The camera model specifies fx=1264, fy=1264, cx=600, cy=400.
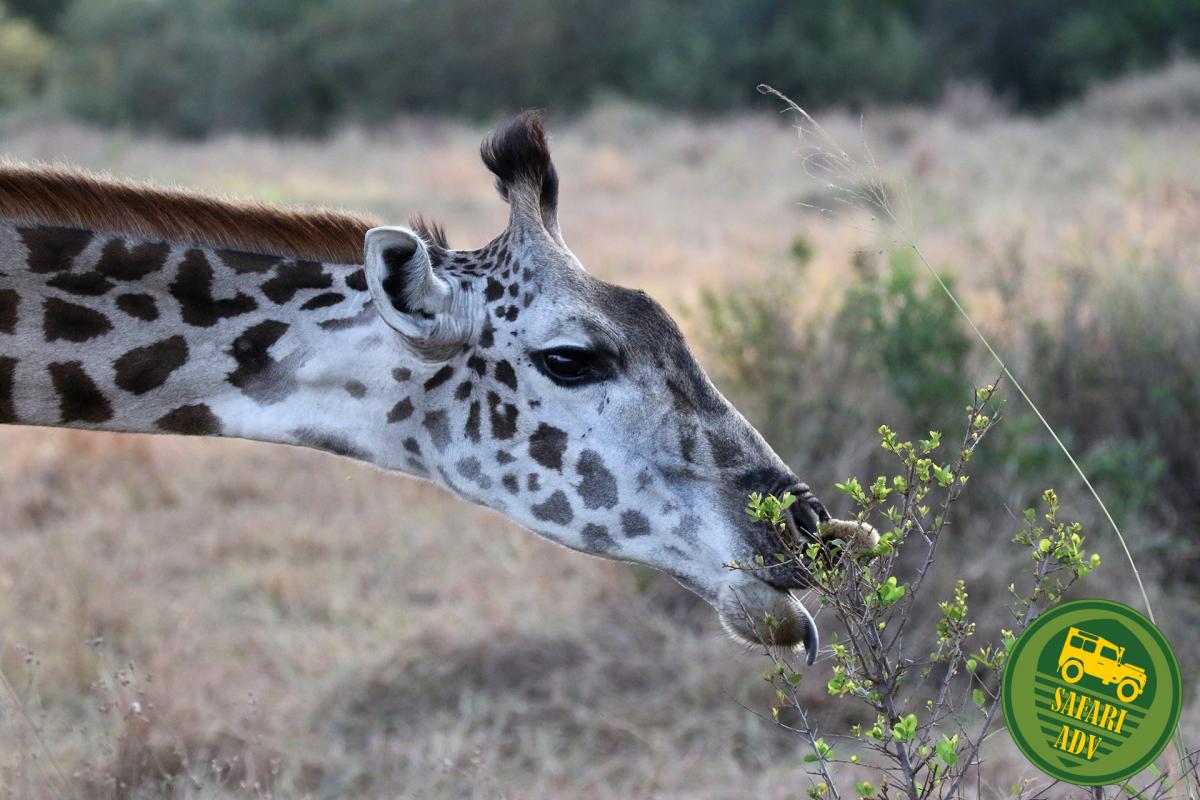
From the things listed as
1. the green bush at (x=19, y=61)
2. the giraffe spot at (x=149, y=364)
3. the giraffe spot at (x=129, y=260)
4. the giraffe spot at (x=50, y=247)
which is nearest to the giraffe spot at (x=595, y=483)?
the giraffe spot at (x=149, y=364)

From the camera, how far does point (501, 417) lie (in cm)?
307

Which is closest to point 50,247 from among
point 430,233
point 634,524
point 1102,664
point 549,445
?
point 430,233

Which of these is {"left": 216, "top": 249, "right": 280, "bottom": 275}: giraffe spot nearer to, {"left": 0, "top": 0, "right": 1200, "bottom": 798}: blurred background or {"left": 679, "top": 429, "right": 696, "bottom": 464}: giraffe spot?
{"left": 0, "top": 0, "right": 1200, "bottom": 798}: blurred background

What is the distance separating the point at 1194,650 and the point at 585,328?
10.8 feet

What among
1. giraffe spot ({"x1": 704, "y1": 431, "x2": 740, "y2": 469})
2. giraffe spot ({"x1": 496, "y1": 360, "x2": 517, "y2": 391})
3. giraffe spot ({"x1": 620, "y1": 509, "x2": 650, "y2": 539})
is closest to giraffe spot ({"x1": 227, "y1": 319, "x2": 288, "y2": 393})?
giraffe spot ({"x1": 496, "y1": 360, "x2": 517, "y2": 391})

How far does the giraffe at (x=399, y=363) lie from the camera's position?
2.98m

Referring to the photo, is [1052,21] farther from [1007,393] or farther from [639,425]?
[639,425]

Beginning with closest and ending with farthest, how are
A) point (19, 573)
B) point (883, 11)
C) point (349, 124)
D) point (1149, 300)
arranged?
point (19, 573)
point (1149, 300)
point (349, 124)
point (883, 11)

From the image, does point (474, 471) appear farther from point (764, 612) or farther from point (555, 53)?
point (555, 53)

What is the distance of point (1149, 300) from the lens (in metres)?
6.39

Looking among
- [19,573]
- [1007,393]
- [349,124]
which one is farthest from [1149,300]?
[349,124]

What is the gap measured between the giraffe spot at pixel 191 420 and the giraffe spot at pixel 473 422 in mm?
628

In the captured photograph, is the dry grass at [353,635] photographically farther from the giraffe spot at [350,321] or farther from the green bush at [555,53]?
the green bush at [555,53]

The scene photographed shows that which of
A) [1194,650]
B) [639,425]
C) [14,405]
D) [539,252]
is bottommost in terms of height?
[1194,650]
